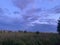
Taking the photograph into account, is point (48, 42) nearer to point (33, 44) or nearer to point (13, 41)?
point (33, 44)

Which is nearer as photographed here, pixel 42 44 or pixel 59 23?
pixel 42 44

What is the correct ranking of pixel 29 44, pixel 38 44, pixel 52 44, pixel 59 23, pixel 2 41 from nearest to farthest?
pixel 2 41
pixel 29 44
pixel 38 44
pixel 52 44
pixel 59 23

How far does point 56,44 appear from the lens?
1346 inches

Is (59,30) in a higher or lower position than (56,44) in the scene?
higher

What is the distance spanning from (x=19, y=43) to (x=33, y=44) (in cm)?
402

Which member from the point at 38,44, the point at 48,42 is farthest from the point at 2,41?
the point at 48,42

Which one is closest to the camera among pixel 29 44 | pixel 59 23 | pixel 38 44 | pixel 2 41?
pixel 2 41

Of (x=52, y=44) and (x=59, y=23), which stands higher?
(x=59, y=23)

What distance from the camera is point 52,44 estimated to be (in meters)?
33.5

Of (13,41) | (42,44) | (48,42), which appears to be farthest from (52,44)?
(13,41)

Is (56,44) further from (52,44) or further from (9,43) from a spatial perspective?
(9,43)

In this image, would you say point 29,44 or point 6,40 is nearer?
point 6,40

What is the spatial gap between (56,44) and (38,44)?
5736mm

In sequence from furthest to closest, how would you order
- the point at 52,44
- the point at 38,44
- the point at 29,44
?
the point at 52,44 < the point at 38,44 < the point at 29,44
